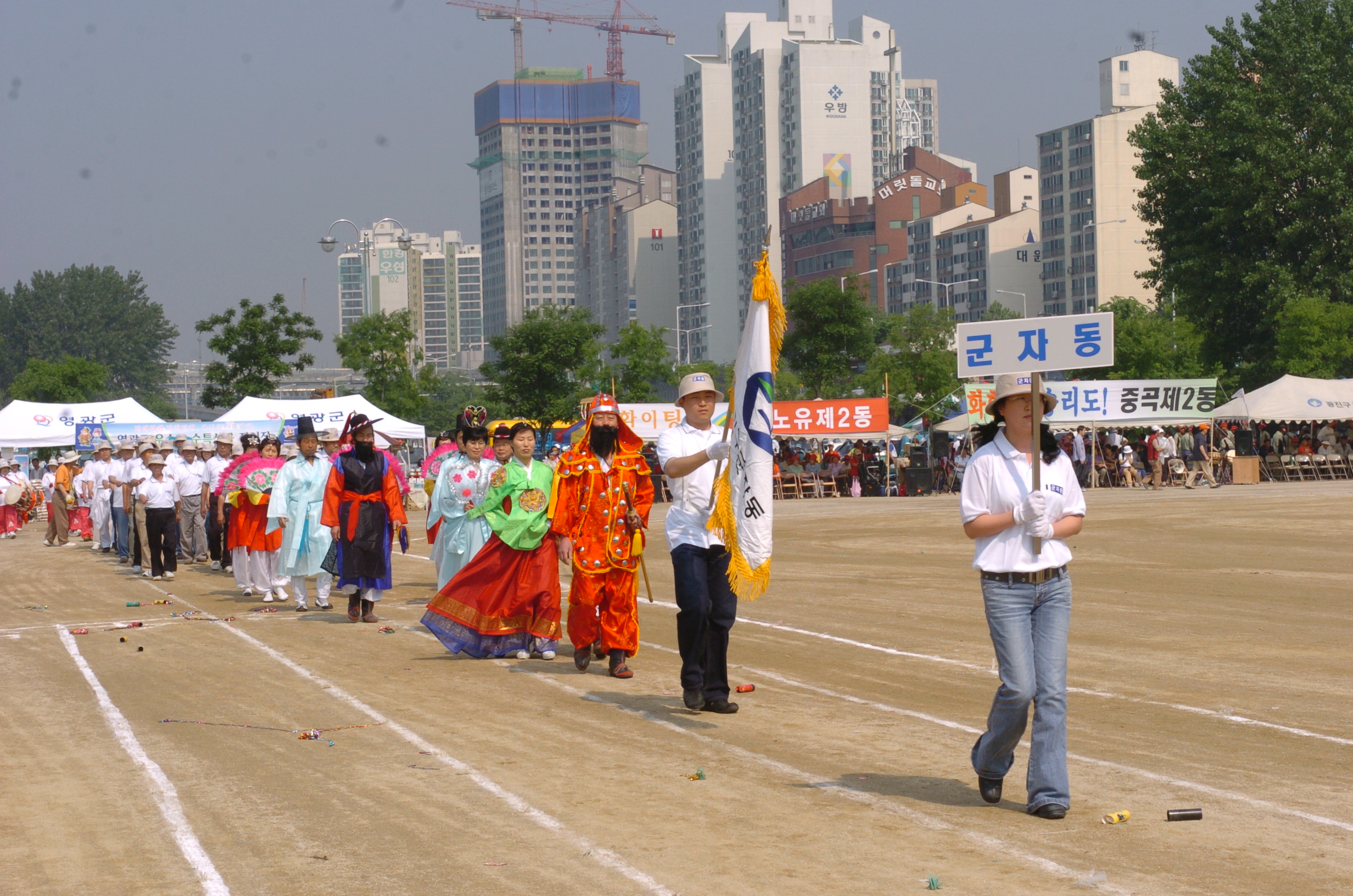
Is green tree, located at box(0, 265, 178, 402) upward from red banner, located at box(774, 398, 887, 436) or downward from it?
upward

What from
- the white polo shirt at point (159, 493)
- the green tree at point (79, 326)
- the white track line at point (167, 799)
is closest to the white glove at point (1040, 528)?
the white track line at point (167, 799)

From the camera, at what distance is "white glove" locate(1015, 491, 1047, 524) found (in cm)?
595

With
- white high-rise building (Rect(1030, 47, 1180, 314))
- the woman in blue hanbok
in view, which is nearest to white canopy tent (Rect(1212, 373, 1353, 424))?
the woman in blue hanbok

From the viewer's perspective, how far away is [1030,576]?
20.0 ft

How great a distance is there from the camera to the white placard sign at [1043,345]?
628cm

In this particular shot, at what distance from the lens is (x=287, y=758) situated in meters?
7.68

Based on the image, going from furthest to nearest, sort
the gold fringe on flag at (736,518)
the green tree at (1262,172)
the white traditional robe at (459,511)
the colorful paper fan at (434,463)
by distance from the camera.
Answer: the green tree at (1262,172) < the colorful paper fan at (434,463) < the white traditional robe at (459,511) < the gold fringe on flag at (736,518)

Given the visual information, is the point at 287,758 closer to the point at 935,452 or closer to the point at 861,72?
the point at 935,452

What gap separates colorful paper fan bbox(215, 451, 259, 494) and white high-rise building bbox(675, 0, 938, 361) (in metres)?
142

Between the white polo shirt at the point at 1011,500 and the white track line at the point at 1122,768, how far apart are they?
139 centimetres

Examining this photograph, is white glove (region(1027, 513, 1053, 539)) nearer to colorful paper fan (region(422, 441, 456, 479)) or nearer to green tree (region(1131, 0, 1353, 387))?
colorful paper fan (region(422, 441, 456, 479))

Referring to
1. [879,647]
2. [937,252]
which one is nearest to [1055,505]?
[879,647]

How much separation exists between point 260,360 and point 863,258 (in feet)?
351

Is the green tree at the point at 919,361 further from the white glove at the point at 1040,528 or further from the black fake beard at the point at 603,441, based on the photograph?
the white glove at the point at 1040,528
